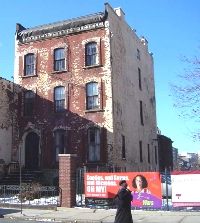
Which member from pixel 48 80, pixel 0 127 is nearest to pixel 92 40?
pixel 48 80

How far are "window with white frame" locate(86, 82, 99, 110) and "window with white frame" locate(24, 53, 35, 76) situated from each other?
17.8ft

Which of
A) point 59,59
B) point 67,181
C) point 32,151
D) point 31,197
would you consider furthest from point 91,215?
point 59,59

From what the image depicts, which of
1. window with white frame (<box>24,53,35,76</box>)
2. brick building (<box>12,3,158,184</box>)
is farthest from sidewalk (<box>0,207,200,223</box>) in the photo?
window with white frame (<box>24,53,35,76</box>)

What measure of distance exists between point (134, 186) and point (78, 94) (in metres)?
10.9

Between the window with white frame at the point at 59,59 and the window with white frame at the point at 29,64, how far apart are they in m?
2.12

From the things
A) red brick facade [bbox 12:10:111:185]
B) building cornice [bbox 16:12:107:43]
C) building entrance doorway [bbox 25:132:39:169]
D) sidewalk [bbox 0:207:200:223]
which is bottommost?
sidewalk [bbox 0:207:200:223]

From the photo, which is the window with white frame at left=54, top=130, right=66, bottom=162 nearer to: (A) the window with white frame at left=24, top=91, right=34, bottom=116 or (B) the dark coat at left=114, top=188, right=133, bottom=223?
(A) the window with white frame at left=24, top=91, right=34, bottom=116

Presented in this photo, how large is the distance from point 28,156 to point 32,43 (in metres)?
9.24

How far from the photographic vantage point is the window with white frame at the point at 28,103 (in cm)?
2598

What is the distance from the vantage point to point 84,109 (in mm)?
23812

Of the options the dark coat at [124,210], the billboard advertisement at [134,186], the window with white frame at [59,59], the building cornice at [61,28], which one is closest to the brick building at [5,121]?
the window with white frame at [59,59]

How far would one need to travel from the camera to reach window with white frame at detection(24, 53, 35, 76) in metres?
26.5

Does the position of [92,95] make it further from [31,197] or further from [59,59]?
[31,197]

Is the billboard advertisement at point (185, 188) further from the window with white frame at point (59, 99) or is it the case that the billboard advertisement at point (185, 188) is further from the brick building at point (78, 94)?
the window with white frame at point (59, 99)
